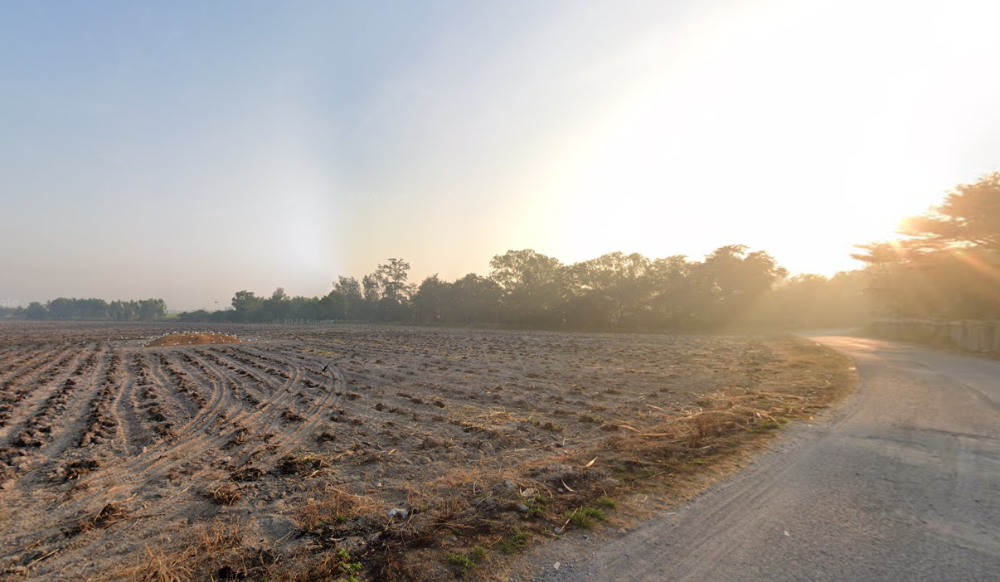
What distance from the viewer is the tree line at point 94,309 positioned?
146 meters

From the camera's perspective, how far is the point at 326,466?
19.3ft

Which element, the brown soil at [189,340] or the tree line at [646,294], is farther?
the tree line at [646,294]

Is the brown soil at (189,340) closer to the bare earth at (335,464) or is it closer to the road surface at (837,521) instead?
the bare earth at (335,464)

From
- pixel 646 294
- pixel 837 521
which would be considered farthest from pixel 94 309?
pixel 837 521

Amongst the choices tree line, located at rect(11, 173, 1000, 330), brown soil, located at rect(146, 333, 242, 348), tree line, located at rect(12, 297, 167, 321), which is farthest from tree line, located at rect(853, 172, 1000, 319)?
tree line, located at rect(12, 297, 167, 321)

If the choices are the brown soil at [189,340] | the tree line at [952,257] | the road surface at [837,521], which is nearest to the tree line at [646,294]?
the tree line at [952,257]

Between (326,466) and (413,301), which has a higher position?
(413,301)

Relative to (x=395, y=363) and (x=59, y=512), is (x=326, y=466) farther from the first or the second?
(x=395, y=363)

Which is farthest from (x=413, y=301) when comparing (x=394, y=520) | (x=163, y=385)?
(x=394, y=520)

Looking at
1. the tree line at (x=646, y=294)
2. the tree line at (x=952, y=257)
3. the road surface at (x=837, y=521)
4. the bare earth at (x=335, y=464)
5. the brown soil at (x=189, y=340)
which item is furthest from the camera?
→ the tree line at (x=646, y=294)

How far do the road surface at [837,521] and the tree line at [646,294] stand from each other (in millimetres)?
43520

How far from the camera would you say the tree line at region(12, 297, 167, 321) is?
5768 inches

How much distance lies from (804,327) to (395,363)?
51.7m

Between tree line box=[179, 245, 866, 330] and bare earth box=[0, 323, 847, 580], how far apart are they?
36.4m
